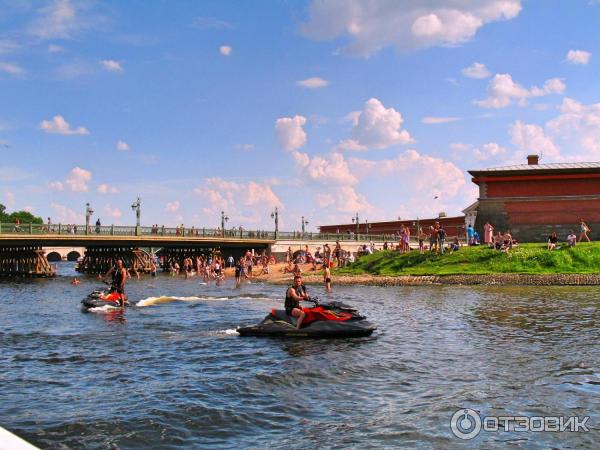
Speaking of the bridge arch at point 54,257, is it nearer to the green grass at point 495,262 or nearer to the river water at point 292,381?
the green grass at point 495,262

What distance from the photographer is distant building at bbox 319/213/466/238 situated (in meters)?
90.7

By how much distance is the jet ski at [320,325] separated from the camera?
1792cm

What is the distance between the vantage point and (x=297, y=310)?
1842cm

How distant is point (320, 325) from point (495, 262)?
24956 millimetres

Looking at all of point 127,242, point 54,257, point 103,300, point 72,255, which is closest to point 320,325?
point 103,300

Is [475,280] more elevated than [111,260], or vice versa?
[475,280]

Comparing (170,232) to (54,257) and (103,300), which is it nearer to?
(103,300)

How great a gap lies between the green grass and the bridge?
95.3 ft

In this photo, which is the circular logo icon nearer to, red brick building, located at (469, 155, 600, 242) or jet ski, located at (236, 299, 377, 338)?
jet ski, located at (236, 299, 377, 338)

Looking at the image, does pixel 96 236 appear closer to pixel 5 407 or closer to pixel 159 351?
pixel 159 351

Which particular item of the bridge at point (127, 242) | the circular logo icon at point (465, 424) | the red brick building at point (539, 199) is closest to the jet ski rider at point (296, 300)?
the circular logo icon at point (465, 424)

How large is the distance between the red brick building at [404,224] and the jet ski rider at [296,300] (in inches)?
2561

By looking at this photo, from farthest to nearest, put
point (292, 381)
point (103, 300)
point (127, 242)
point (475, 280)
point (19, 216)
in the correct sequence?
point (19, 216), point (127, 242), point (475, 280), point (103, 300), point (292, 381)

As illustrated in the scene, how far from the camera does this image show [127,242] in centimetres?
6222
